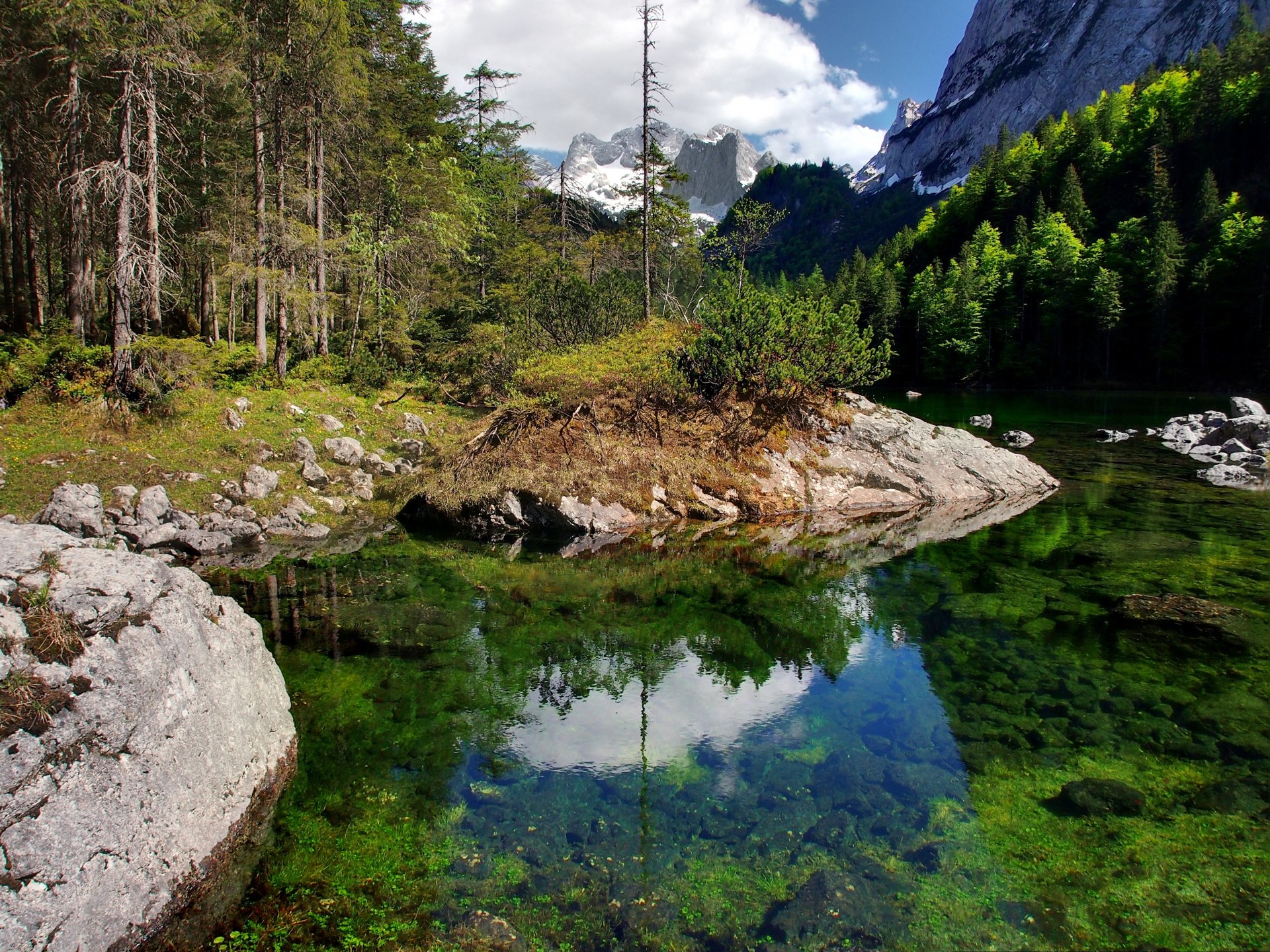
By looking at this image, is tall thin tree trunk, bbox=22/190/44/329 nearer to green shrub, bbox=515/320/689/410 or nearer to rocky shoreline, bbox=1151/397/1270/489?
green shrub, bbox=515/320/689/410

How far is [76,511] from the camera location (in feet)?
38.0

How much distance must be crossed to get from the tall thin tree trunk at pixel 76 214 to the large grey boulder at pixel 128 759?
1841 cm

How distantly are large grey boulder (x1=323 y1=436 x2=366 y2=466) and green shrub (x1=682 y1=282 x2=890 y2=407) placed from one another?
969cm

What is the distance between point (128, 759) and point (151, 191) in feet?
61.2

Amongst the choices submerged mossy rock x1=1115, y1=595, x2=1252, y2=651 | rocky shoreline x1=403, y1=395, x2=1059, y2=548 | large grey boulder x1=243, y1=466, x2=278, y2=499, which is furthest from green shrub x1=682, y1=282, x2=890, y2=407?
large grey boulder x1=243, y1=466, x2=278, y2=499

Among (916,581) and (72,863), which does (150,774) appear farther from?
(916,581)

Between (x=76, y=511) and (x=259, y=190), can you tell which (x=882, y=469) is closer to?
(x=76, y=511)

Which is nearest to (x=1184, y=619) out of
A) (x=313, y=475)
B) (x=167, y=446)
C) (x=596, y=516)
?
(x=596, y=516)

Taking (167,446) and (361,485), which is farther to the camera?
(361,485)

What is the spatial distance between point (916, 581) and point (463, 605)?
26.3 ft

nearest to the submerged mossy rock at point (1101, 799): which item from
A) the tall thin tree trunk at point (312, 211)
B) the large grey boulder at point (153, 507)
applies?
the large grey boulder at point (153, 507)

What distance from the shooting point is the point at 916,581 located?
11867 mm

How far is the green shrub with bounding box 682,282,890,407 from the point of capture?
18.9 m

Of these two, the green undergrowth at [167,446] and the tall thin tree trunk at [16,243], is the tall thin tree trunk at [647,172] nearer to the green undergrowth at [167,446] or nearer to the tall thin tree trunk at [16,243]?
the green undergrowth at [167,446]
